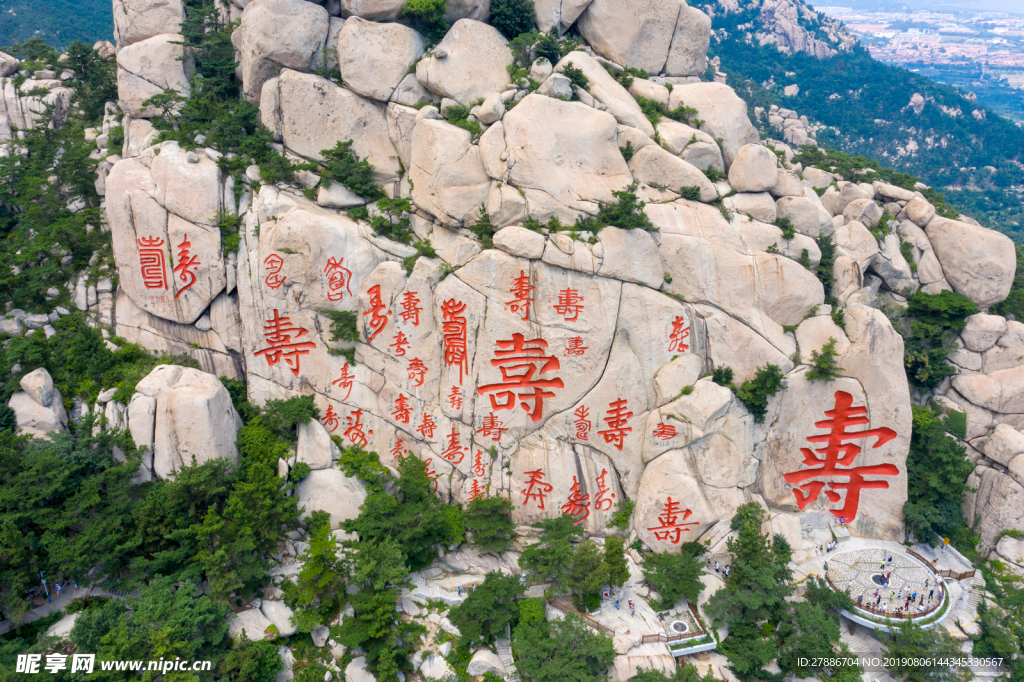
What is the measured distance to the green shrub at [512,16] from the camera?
16.8 meters

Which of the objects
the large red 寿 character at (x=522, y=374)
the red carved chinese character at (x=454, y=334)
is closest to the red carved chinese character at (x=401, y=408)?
the red carved chinese character at (x=454, y=334)

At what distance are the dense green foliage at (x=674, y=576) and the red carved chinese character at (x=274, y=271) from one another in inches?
519

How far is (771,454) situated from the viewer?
15.6 m

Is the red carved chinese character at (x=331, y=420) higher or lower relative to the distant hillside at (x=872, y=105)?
lower

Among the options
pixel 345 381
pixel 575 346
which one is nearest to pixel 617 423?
pixel 575 346

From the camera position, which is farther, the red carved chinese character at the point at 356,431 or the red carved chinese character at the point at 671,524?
the red carved chinese character at the point at 356,431

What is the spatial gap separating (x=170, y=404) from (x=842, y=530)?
19.3 metres

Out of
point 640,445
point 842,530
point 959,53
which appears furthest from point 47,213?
point 959,53

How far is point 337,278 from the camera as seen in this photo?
1515 cm

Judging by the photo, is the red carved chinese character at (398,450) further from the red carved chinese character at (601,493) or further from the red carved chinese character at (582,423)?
the red carved chinese character at (601,493)

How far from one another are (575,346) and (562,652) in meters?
7.68

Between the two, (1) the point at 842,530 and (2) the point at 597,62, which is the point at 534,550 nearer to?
(1) the point at 842,530

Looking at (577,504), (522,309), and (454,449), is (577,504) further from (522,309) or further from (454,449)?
(522,309)

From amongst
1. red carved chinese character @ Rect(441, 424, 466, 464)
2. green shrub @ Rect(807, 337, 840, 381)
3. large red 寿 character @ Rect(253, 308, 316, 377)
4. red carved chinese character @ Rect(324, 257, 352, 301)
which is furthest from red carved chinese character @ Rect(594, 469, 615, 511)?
large red 寿 character @ Rect(253, 308, 316, 377)
